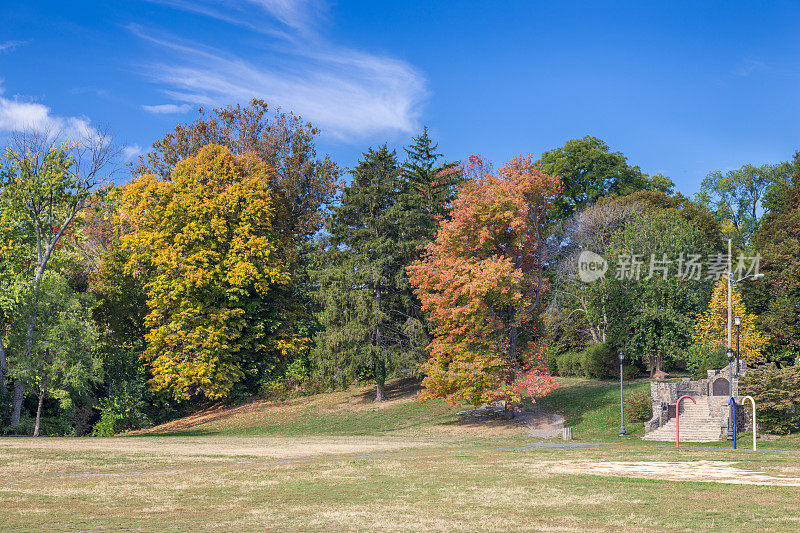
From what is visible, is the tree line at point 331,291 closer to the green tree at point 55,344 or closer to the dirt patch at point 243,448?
the green tree at point 55,344

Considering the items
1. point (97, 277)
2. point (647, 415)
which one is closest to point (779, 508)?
point (647, 415)

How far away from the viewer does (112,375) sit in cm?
4297

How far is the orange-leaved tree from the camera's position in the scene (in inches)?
1336

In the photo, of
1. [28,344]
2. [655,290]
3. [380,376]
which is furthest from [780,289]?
[28,344]

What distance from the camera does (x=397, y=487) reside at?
1465 cm

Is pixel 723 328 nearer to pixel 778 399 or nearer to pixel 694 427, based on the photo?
pixel 694 427

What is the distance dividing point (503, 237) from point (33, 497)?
26.9 metres

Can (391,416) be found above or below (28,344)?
below

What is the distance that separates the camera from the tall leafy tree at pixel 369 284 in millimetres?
40844

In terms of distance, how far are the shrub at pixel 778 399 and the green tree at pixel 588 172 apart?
37.3 meters

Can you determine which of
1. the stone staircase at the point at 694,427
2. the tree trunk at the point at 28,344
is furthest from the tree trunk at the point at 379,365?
the tree trunk at the point at 28,344

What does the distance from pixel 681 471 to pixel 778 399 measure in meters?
15.0

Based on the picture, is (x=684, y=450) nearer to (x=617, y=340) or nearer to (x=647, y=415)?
(x=647, y=415)

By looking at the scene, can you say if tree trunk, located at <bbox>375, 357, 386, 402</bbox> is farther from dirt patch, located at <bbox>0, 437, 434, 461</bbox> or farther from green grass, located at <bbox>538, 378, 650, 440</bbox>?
dirt patch, located at <bbox>0, 437, 434, 461</bbox>
